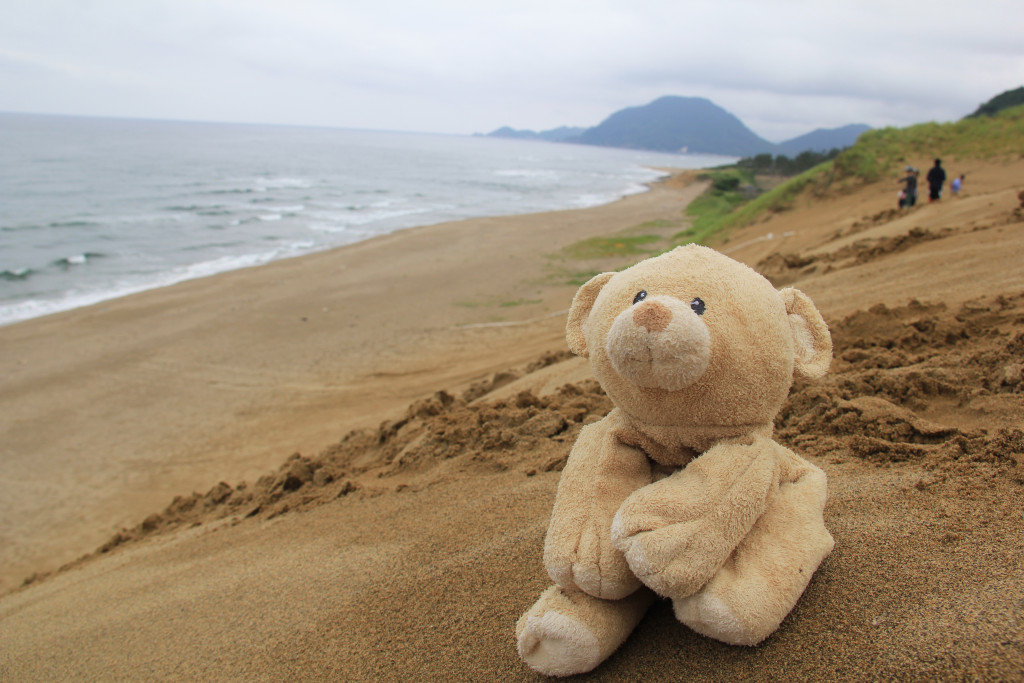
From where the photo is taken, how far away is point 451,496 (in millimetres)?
3418

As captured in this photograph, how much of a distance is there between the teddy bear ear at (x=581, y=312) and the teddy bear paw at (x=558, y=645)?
0.84m

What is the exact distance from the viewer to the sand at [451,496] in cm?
180

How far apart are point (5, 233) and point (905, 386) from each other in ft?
98.7

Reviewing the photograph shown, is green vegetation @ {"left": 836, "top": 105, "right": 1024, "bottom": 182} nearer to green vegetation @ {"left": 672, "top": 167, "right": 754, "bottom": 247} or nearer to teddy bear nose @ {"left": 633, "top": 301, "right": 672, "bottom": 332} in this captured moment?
green vegetation @ {"left": 672, "top": 167, "right": 754, "bottom": 247}

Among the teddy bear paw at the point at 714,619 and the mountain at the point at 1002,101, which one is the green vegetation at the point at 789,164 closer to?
the mountain at the point at 1002,101

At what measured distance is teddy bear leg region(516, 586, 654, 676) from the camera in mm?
1642

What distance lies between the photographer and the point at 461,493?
3420 mm

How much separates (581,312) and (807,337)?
0.73 metres

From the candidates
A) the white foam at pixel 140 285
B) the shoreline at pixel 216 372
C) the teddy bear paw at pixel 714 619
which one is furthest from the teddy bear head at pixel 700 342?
the white foam at pixel 140 285

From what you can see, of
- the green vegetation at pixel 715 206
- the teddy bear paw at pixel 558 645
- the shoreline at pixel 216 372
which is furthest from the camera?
the green vegetation at pixel 715 206

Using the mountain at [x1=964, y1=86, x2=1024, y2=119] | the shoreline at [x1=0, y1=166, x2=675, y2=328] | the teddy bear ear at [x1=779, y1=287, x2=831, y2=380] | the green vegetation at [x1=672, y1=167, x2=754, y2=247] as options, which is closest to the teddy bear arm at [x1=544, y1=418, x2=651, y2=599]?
the teddy bear ear at [x1=779, y1=287, x2=831, y2=380]

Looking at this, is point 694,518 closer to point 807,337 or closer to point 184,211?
point 807,337

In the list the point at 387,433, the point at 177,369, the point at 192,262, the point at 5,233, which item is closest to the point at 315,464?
the point at 387,433

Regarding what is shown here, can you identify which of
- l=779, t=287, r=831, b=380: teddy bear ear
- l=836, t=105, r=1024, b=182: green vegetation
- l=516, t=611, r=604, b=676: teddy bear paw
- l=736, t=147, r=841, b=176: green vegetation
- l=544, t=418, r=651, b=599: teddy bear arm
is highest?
l=736, t=147, r=841, b=176: green vegetation
